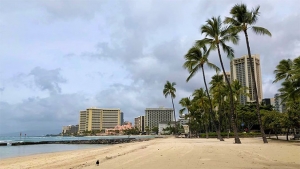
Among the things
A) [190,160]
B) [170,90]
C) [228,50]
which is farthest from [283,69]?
[170,90]

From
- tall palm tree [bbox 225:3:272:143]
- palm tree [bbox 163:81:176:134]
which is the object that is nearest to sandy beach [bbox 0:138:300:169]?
tall palm tree [bbox 225:3:272:143]

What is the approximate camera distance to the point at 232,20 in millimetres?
23703

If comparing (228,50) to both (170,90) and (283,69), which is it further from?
(170,90)

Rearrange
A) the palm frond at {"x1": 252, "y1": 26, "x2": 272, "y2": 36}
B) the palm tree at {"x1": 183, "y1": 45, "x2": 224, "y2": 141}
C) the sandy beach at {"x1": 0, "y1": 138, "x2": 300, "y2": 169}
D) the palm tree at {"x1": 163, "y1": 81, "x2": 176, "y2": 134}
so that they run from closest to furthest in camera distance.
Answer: the sandy beach at {"x1": 0, "y1": 138, "x2": 300, "y2": 169} → the palm frond at {"x1": 252, "y1": 26, "x2": 272, "y2": 36} → the palm tree at {"x1": 183, "y1": 45, "x2": 224, "y2": 141} → the palm tree at {"x1": 163, "y1": 81, "x2": 176, "y2": 134}

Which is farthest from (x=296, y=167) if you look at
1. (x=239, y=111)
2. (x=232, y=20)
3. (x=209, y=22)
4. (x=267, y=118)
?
(x=239, y=111)

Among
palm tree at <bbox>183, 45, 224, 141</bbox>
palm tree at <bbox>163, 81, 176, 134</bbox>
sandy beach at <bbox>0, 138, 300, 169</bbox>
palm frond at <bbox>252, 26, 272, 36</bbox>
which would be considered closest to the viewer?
sandy beach at <bbox>0, 138, 300, 169</bbox>

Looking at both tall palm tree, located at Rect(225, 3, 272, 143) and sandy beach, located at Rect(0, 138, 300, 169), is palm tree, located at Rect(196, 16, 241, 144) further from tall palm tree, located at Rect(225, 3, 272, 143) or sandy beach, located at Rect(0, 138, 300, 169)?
sandy beach, located at Rect(0, 138, 300, 169)

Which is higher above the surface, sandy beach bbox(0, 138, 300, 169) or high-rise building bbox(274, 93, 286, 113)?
high-rise building bbox(274, 93, 286, 113)

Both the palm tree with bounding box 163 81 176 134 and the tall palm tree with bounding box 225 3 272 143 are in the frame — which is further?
the palm tree with bounding box 163 81 176 134

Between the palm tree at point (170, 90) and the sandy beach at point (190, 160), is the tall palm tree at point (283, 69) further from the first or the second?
the palm tree at point (170, 90)

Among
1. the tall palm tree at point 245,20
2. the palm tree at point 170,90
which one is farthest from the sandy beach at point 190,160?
the palm tree at point 170,90

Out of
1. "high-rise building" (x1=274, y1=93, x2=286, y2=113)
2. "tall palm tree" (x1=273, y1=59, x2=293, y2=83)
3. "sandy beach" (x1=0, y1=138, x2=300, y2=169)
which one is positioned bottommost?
"sandy beach" (x1=0, y1=138, x2=300, y2=169)

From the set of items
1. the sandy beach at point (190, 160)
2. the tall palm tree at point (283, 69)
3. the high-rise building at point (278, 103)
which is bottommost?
the sandy beach at point (190, 160)

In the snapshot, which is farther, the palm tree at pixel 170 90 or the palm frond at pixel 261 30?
the palm tree at pixel 170 90
